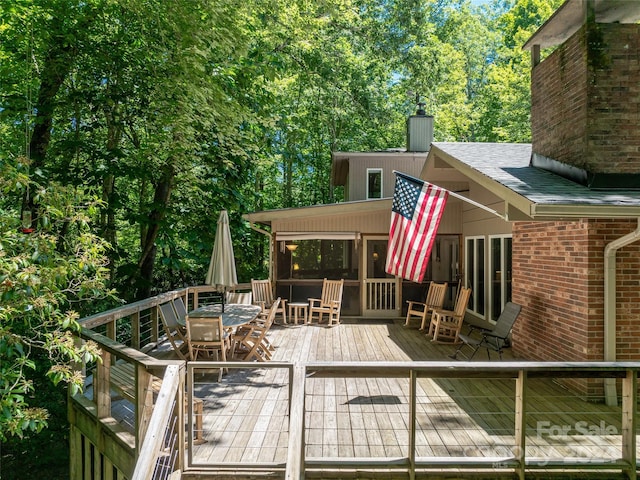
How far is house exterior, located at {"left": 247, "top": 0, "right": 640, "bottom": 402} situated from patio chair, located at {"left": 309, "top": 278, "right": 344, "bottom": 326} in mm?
3430

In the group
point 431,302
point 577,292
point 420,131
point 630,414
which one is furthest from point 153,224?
point 420,131

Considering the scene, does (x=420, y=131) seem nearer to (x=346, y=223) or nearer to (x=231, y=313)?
(x=346, y=223)

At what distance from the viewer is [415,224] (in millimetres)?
5109

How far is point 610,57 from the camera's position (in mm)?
5086

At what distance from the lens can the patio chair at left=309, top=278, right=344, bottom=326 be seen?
9398 millimetres

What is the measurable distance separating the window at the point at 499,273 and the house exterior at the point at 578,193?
50 mm

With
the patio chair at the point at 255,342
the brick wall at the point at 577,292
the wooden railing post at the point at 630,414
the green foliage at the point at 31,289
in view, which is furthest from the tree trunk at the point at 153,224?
the wooden railing post at the point at 630,414

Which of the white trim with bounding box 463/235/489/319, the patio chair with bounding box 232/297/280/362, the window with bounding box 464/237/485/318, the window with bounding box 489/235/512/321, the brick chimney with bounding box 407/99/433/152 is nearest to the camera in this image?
the patio chair with bounding box 232/297/280/362

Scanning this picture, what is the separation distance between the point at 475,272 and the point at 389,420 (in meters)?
5.56

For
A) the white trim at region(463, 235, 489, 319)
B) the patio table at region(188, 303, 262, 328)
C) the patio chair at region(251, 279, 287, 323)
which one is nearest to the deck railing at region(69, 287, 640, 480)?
the patio table at region(188, 303, 262, 328)

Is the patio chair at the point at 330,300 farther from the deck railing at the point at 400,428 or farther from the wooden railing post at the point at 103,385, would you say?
the wooden railing post at the point at 103,385

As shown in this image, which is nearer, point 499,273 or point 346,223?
point 499,273

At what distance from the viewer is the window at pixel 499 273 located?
7.39 metres

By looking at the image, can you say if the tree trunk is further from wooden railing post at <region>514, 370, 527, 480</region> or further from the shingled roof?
wooden railing post at <region>514, 370, 527, 480</region>
